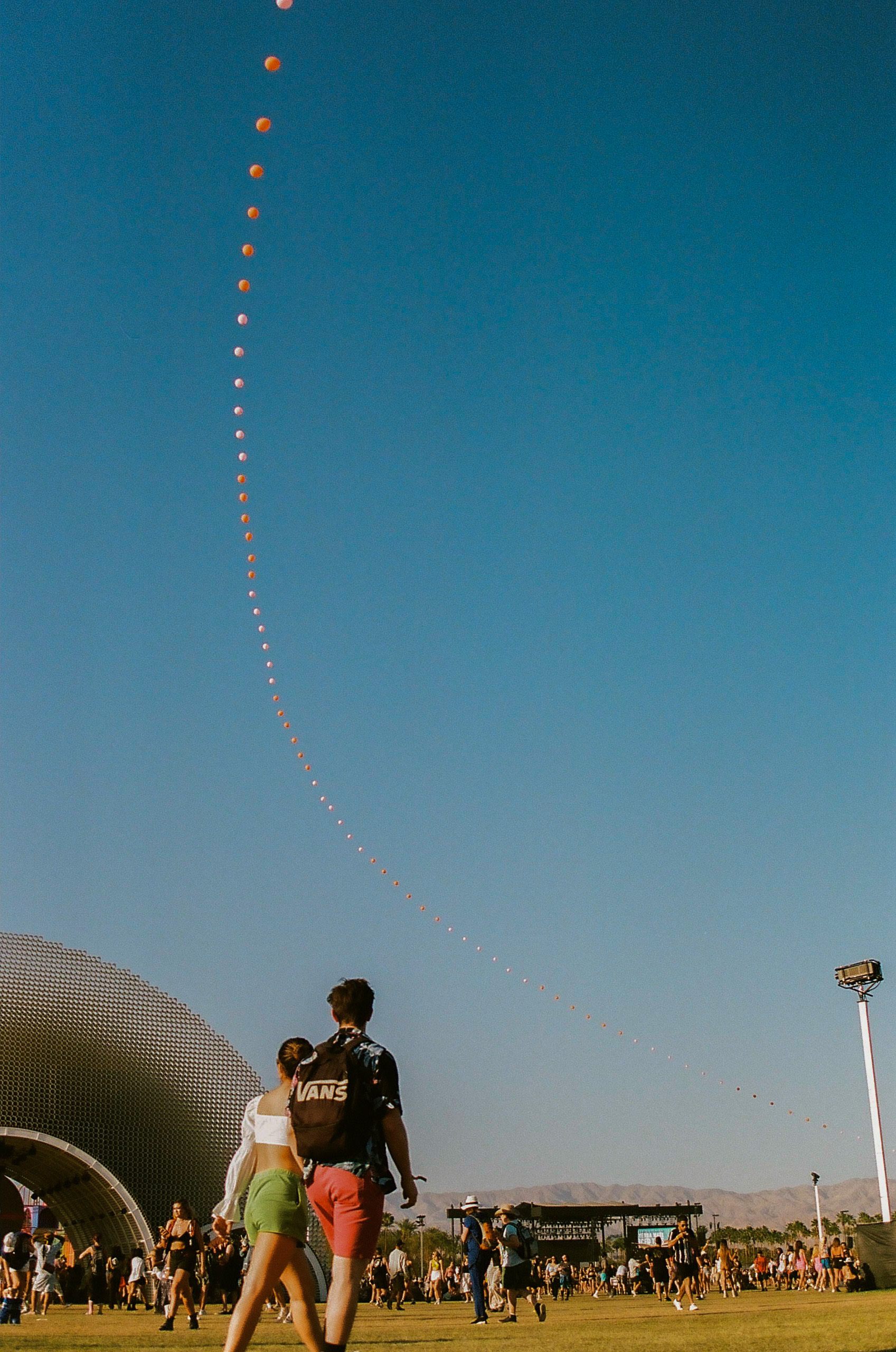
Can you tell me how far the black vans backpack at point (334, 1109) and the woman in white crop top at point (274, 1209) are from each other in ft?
1.70

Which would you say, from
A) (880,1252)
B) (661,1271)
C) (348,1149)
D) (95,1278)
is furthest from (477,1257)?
(95,1278)

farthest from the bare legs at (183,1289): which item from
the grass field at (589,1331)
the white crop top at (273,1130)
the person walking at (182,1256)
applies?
the white crop top at (273,1130)

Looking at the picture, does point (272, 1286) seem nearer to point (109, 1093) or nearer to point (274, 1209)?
point (274, 1209)

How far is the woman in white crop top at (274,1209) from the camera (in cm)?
456

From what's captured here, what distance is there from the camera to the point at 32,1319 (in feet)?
53.7

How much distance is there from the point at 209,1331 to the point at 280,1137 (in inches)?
295

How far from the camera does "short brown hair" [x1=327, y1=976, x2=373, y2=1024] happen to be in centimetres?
443

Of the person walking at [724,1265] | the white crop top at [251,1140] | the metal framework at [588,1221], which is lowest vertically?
the metal framework at [588,1221]

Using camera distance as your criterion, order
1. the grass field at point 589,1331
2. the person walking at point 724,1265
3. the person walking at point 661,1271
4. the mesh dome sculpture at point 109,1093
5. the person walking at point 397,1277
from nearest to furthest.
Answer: the grass field at point 589,1331, the person walking at point 724,1265, the person walking at point 397,1277, the person walking at point 661,1271, the mesh dome sculpture at point 109,1093

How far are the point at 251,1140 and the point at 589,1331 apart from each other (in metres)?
6.38

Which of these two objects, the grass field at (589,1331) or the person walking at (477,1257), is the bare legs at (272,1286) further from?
the person walking at (477,1257)

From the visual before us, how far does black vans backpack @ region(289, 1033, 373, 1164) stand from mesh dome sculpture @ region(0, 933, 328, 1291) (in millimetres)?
29370

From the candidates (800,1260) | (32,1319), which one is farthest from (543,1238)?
(32,1319)

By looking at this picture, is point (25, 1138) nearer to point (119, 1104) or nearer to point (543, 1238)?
point (119, 1104)
